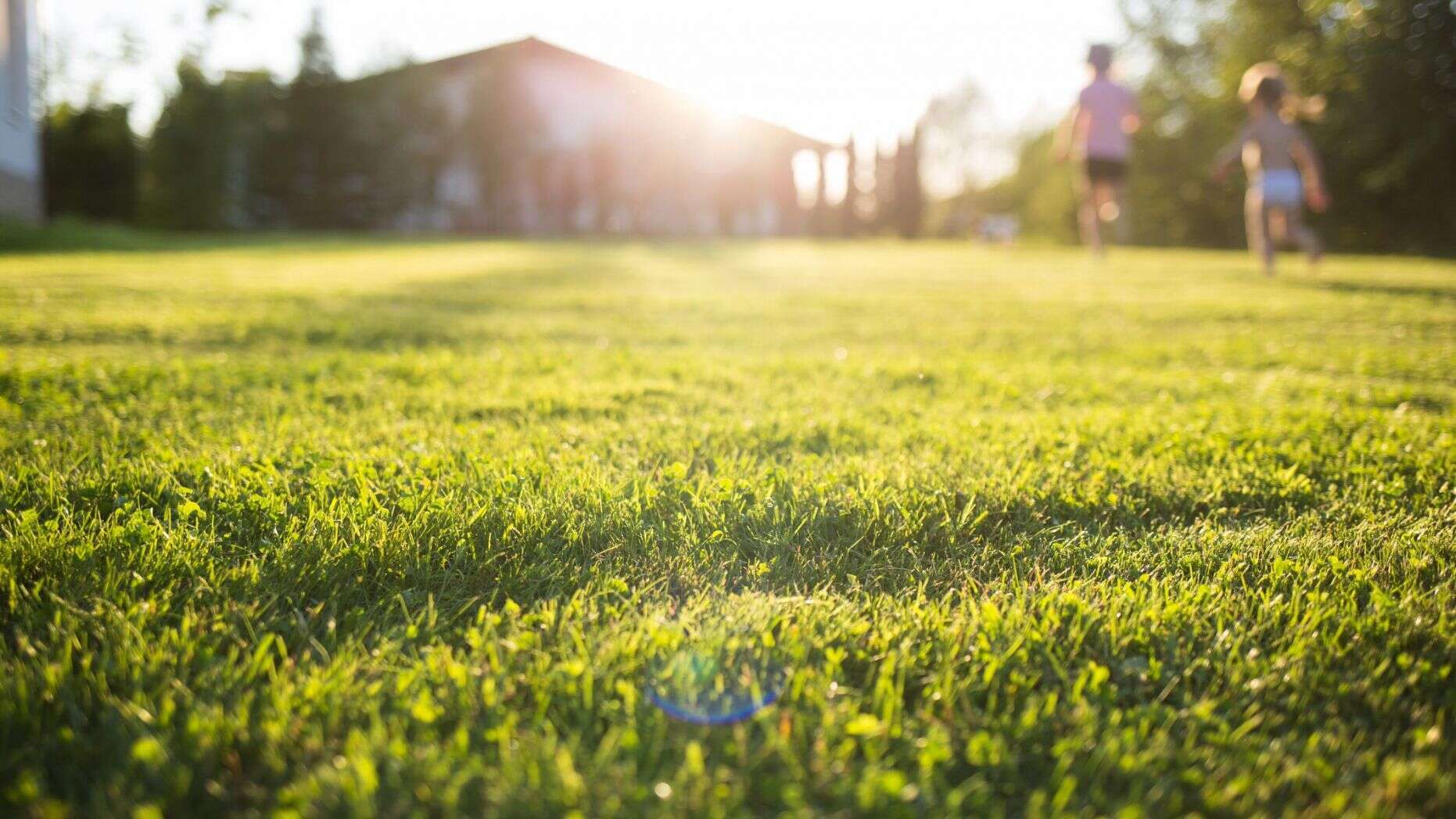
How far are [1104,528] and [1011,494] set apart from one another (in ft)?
0.86

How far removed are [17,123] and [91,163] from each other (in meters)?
10.2

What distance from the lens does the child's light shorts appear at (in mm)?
9297

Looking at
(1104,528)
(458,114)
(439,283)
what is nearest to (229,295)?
(439,283)

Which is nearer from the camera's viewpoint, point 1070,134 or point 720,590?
point 720,590

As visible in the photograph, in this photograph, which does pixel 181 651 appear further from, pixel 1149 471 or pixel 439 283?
pixel 439 283

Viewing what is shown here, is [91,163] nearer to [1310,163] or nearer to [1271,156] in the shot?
[1271,156]

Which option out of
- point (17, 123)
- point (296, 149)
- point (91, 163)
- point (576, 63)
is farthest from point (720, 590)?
point (576, 63)

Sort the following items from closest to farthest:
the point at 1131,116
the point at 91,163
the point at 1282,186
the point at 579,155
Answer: the point at 1282,186, the point at 1131,116, the point at 91,163, the point at 579,155

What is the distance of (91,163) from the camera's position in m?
24.3

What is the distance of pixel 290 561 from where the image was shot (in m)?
1.99

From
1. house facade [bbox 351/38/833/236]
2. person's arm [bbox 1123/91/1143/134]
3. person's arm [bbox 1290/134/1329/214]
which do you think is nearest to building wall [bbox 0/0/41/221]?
house facade [bbox 351/38/833/236]

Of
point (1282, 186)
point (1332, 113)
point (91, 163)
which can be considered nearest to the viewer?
point (1282, 186)

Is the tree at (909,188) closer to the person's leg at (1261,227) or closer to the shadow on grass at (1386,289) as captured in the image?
the person's leg at (1261,227)

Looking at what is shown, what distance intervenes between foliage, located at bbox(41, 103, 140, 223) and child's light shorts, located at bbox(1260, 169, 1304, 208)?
1074 inches
